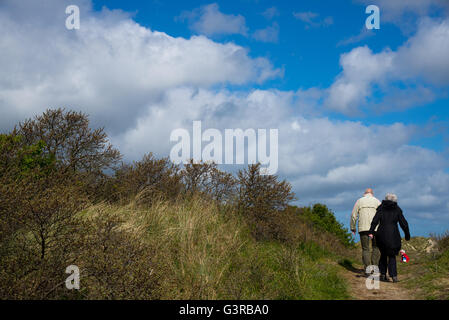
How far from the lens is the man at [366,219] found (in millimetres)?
10586

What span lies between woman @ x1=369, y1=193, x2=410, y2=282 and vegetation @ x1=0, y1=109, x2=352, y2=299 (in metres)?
1.44

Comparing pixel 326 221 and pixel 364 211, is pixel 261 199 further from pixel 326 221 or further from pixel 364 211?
pixel 326 221

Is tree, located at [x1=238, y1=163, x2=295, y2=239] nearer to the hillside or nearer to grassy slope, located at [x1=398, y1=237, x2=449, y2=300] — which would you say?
the hillside

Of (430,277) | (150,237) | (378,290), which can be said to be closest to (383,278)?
(430,277)

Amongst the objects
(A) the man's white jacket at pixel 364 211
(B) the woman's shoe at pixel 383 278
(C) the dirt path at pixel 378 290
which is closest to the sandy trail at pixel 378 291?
(C) the dirt path at pixel 378 290

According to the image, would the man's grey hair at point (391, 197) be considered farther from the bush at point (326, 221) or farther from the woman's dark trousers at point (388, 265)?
the bush at point (326, 221)

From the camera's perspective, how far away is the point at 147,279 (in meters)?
5.60

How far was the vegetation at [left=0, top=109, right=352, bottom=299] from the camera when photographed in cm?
572

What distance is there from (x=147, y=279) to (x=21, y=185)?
3488mm

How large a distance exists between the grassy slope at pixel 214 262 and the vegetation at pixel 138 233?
3cm

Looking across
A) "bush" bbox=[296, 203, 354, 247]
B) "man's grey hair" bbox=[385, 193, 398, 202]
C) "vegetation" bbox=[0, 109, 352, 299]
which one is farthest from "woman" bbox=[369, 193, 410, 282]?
"bush" bbox=[296, 203, 354, 247]

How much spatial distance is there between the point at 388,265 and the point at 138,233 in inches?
270

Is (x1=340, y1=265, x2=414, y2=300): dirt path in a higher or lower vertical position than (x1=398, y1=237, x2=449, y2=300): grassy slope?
lower

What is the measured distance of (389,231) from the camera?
9.99 meters
